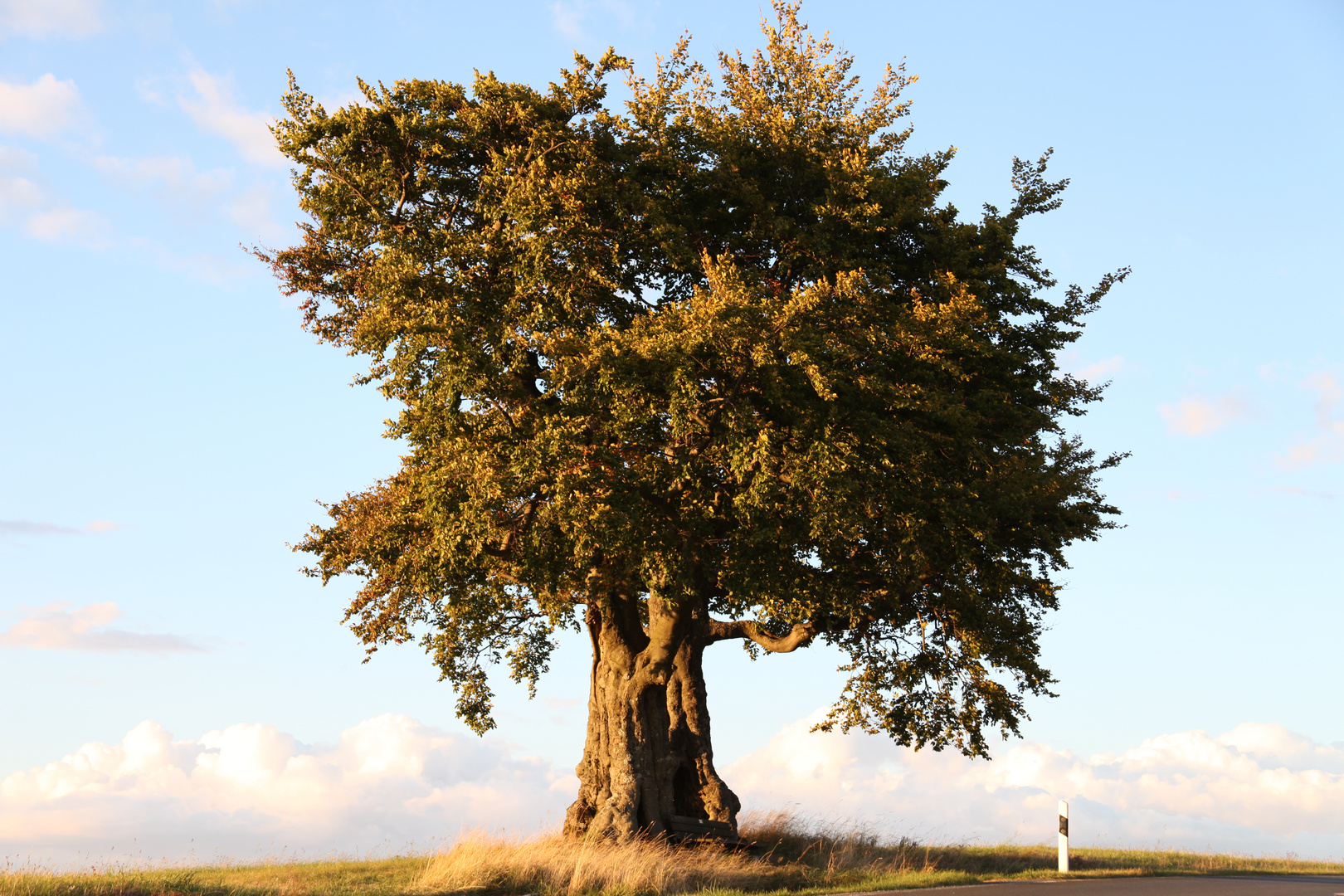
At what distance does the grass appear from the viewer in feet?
55.9

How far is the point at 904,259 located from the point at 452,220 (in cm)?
918

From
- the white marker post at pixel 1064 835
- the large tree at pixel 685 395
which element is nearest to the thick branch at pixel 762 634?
the large tree at pixel 685 395

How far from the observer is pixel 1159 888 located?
58.9 feet

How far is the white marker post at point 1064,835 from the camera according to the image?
2173 cm

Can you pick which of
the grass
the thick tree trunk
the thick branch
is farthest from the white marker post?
the thick tree trunk

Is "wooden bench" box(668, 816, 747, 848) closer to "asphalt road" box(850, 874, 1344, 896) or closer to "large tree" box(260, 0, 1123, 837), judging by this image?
"large tree" box(260, 0, 1123, 837)

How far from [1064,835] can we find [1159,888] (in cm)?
391

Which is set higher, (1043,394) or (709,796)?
(1043,394)

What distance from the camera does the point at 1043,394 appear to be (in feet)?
74.7

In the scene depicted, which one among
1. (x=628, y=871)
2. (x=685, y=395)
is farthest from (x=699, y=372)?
(x=628, y=871)

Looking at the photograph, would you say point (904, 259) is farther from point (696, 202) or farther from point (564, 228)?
point (564, 228)

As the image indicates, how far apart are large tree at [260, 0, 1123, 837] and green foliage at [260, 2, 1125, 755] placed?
0.24 ft

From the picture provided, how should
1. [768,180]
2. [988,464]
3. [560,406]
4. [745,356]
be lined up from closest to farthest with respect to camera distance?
1. [745,356]
2. [560,406]
3. [988,464]
4. [768,180]

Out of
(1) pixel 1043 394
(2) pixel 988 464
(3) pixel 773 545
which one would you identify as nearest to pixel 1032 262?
(1) pixel 1043 394
